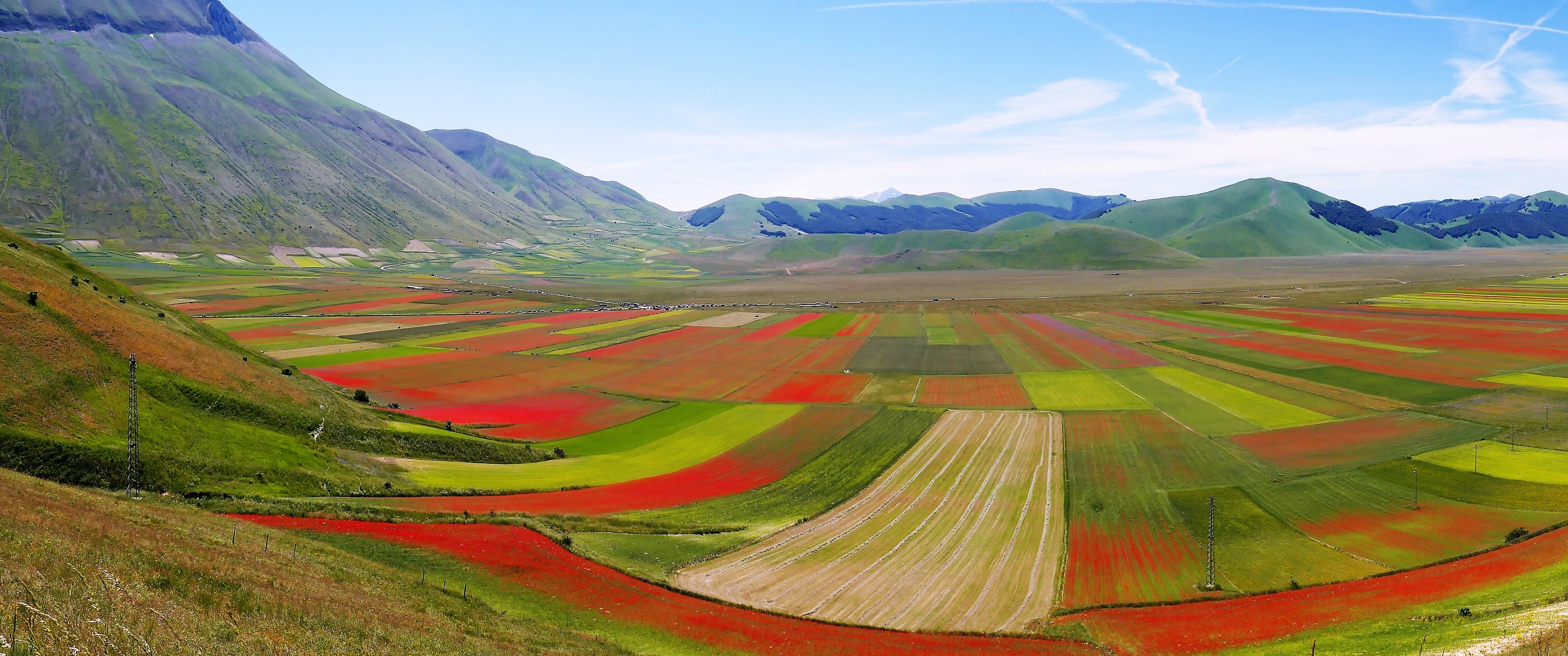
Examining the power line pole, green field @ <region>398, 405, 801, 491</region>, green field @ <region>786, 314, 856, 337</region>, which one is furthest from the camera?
green field @ <region>786, 314, 856, 337</region>

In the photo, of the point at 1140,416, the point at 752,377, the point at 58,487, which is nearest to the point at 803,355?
the point at 752,377

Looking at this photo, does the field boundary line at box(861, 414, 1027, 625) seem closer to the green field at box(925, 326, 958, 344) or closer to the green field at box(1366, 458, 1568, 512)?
the green field at box(1366, 458, 1568, 512)

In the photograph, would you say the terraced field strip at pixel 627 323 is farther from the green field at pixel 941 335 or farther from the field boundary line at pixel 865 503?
the field boundary line at pixel 865 503

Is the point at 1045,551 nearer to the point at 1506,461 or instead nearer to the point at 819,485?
the point at 819,485

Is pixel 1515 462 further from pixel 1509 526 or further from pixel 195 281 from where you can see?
pixel 195 281

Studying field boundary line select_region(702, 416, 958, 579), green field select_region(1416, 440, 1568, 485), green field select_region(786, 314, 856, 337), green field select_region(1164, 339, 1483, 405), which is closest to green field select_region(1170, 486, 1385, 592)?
green field select_region(1416, 440, 1568, 485)

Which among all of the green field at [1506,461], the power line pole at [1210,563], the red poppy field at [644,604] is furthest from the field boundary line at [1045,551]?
the green field at [1506,461]

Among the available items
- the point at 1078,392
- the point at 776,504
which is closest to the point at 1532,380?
the point at 1078,392
